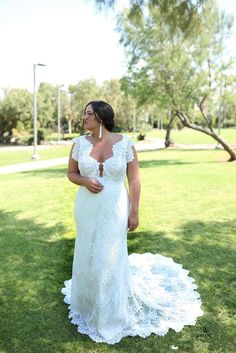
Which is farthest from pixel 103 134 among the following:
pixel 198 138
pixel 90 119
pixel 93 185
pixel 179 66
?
pixel 198 138

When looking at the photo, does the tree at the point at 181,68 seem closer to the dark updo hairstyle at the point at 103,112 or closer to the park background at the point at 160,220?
the park background at the point at 160,220

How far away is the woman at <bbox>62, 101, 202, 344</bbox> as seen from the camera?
12.8ft

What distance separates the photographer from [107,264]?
398 cm

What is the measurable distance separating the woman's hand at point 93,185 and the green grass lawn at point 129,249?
1.55 meters

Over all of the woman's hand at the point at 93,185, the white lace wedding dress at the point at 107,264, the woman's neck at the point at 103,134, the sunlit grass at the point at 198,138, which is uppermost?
the woman's neck at the point at 103,134

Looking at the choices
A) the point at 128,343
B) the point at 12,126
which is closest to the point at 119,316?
the point at 128,343

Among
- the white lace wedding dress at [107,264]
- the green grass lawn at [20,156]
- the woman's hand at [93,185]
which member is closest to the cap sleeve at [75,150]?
the white lace wedding dress at [107,264]

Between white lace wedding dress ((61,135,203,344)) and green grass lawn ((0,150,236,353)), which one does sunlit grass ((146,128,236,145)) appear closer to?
green grass lawn ((0,150,236,353))

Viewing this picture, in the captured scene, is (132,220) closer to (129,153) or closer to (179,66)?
(129,153)

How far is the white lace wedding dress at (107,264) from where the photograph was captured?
392 centimetres

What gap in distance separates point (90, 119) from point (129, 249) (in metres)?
3.48

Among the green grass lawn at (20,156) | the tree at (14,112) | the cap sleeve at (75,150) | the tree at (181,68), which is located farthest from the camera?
the tree at (14,112)

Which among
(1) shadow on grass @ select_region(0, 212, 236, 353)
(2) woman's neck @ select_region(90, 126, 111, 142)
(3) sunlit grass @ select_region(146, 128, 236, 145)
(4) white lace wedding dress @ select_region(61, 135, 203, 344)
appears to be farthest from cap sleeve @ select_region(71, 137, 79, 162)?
(3) sunlit grass @ select_region(146, 128, 236, 145)

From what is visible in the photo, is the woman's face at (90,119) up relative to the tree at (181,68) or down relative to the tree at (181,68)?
down
